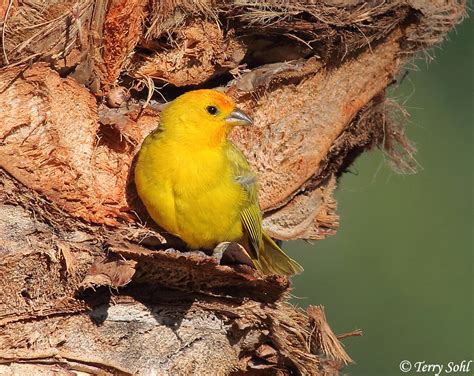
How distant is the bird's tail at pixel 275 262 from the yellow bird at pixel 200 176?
0.06 metres

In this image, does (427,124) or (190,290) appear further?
(427,124)

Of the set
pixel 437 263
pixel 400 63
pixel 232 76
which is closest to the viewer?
Result: pixel 232 76

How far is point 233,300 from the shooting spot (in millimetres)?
4113

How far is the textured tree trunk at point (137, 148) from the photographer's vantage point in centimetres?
363

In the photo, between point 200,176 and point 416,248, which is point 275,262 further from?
point 416,248

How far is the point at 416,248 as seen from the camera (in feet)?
24.2

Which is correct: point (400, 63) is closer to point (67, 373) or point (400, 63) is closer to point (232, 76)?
point (232, 76)

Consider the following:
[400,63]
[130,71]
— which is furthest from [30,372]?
[400,63]

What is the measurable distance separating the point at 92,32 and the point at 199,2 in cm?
55

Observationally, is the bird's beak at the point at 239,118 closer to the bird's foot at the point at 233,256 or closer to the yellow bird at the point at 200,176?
the yellow bird at the point at 200,176

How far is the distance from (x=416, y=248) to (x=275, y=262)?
291cm

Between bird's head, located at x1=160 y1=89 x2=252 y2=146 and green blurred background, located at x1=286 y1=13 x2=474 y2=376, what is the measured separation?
264 cm

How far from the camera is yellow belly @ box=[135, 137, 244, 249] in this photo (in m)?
4.21

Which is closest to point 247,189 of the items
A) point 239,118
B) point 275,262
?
point 239,118
